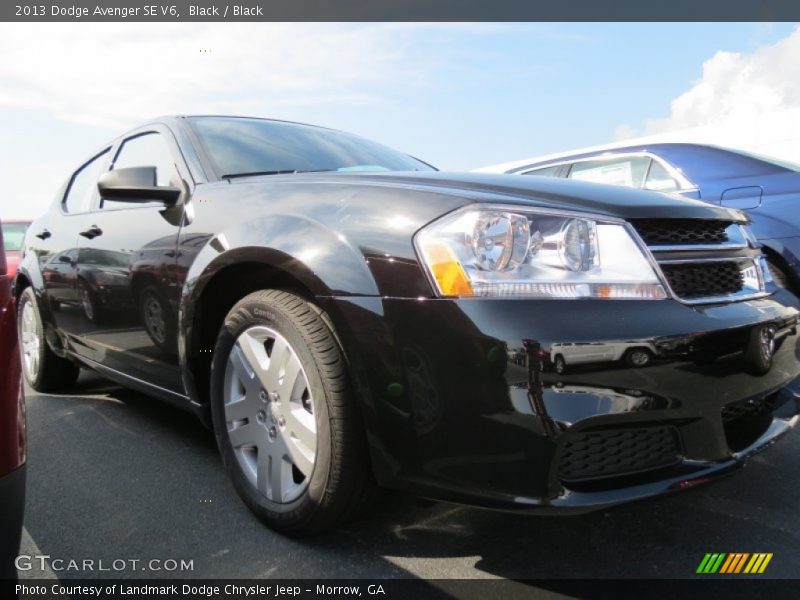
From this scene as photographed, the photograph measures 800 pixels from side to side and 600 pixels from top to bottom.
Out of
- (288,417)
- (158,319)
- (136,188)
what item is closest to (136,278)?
(158,319)

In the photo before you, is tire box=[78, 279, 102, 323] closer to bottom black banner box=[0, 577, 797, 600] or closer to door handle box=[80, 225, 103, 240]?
door handle box=[80, 225, 103, 240]

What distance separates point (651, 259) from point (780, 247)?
250 cm

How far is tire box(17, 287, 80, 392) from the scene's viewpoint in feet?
12.6

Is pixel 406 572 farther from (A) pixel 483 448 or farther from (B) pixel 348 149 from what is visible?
(B) pixel 348 149

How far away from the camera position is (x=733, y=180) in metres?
4.04

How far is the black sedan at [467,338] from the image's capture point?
1.48m

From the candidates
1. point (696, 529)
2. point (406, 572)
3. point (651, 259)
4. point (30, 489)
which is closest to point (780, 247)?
point (696, 529)

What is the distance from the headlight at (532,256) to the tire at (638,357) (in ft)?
0.48

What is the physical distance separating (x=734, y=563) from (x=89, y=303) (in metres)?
2.88

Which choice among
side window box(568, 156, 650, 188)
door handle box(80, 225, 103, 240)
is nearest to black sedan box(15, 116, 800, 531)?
door handle box(80, 225, 103, 240)

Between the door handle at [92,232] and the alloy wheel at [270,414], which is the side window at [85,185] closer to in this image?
the door handle at [92,232]

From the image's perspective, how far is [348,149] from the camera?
3047mm

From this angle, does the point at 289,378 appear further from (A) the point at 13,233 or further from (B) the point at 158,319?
(A) the point at 13,233

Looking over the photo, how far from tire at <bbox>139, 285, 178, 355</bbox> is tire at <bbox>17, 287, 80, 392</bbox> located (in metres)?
1.64
